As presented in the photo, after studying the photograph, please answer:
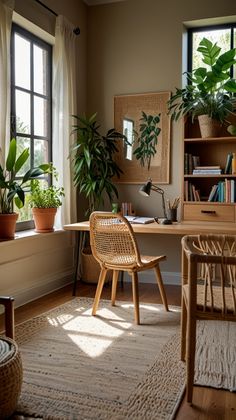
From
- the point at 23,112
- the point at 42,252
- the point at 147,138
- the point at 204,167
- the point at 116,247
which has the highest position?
the point at 23,112

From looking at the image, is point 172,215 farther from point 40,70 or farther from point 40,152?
point 40,70

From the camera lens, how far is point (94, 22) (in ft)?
15.6

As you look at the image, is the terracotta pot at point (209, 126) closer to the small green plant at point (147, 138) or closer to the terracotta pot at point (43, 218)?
the small green plant at point (147, 138)

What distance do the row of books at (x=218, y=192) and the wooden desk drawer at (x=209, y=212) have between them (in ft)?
0.23

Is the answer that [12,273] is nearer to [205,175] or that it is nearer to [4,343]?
[4,343]

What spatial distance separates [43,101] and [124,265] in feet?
6.40

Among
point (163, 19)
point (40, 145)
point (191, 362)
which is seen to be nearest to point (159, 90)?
point (163, 19)

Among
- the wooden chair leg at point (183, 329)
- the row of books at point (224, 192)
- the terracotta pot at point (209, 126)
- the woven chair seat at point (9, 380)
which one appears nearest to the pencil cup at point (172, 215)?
the row of books at point (224, 192)

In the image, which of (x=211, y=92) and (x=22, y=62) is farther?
(x=211, y=92)

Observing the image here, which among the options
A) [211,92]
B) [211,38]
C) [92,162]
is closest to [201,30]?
[211,38]

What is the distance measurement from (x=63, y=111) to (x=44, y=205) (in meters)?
1.02

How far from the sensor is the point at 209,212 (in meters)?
4.10

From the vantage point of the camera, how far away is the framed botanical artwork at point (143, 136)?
177 inches

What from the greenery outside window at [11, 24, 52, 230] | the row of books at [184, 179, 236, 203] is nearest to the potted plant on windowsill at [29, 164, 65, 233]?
the greenery outside window at [11, 24, 52, 230]
